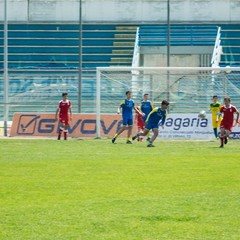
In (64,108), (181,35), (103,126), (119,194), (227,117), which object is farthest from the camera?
(181,35)

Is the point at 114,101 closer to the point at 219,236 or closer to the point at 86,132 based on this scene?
the point at 86,132

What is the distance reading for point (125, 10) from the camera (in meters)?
52.4

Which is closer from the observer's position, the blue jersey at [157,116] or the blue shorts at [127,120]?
the blue jersey at [157,116]

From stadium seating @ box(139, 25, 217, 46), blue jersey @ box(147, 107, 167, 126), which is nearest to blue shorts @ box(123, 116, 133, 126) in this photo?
blue jersey @ box(147, 107, 167, 126)

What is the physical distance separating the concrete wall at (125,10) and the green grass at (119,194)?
24486 millimetres

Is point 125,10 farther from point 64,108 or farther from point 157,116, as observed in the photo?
point 157,116

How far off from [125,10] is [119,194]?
120 feet

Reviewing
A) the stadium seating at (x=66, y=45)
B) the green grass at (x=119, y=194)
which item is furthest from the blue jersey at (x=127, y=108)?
the stadium seating at (x=66, y=45)

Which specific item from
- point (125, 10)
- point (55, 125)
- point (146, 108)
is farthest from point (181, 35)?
point (146, 108)

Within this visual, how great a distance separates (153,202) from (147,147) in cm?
1489

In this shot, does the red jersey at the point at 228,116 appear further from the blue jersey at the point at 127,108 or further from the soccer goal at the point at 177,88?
the soccer goal at the point at 177,88

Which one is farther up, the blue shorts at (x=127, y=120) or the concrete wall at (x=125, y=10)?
the concrete wall at (x=125, y=10)

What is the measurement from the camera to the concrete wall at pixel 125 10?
2035 inches

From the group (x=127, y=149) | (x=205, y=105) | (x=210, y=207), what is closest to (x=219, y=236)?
(x=210, y=207)
